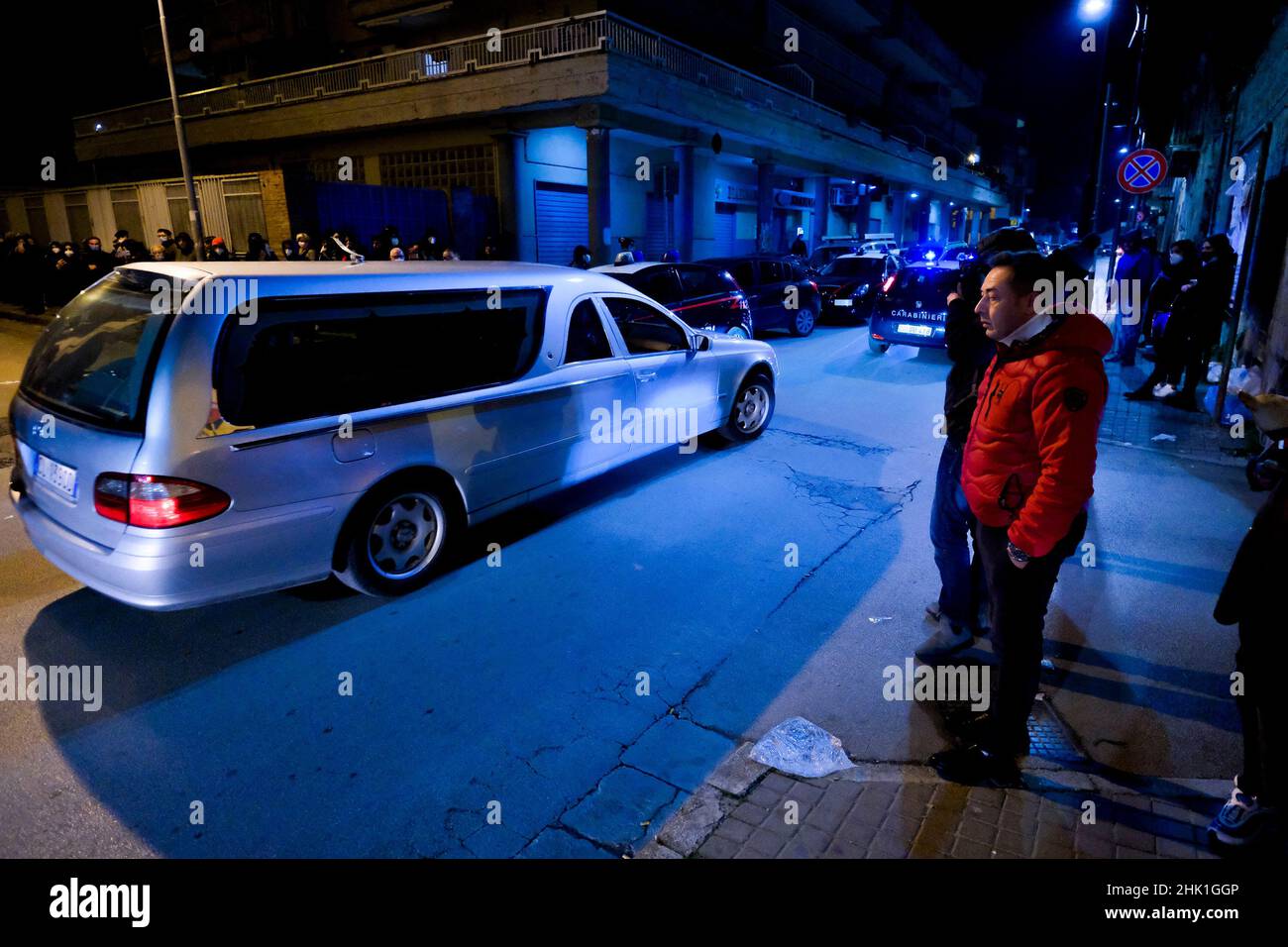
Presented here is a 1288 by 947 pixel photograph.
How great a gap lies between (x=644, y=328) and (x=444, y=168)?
17783 mm

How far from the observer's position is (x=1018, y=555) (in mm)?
2615

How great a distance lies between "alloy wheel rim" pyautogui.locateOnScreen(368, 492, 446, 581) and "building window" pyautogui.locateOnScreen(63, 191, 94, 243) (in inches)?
990

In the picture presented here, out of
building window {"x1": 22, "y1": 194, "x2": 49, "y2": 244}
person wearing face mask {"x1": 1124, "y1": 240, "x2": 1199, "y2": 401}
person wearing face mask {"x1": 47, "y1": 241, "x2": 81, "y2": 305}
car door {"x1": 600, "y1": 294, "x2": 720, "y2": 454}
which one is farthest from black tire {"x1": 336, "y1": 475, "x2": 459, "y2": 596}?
building window {"x1": 22, "y1": 194, "x2": 49, "y2": 244}

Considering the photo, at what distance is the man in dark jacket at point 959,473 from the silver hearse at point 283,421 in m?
2.60

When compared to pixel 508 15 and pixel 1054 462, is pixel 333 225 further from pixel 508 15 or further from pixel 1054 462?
pixel 1054 462

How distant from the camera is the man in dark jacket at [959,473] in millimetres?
3805

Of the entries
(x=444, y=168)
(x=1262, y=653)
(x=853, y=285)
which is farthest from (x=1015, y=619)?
(x=444, y=168)

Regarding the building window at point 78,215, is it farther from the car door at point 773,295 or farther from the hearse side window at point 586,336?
the hearse side window at point 586,336

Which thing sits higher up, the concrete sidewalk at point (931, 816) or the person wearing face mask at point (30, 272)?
the person wearing face mask at point (30, 272)

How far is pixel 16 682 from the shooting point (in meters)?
3.55

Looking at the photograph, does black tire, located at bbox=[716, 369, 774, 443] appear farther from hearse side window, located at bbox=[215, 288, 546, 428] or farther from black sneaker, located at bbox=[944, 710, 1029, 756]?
black sneaker, located at bbox=[944, 710, 1029, 756]

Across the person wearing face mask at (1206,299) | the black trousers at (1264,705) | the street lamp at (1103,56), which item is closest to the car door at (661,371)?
the black trousers at (1264,705)

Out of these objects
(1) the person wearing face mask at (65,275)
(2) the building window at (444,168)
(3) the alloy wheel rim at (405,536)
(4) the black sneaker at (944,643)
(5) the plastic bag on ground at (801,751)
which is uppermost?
(2) the building window at (444,168)
